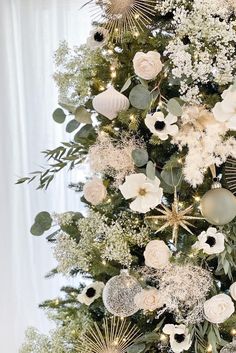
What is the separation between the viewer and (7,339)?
7.61ft

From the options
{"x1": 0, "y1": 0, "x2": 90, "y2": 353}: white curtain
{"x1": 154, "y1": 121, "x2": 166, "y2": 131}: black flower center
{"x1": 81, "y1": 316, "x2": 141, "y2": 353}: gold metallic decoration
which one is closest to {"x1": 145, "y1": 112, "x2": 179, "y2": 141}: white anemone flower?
{"x1": 154, "y1": 121, "x2": 166, "y2": 131}: black flower center

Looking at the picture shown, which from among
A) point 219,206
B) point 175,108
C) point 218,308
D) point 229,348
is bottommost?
point 229,348

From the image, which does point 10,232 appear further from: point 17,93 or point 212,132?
point 212,132

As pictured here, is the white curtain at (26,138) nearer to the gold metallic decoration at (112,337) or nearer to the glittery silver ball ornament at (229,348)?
the gold metallic decoration at (112,337)

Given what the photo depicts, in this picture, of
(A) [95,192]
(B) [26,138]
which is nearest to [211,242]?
(A) [95,192]

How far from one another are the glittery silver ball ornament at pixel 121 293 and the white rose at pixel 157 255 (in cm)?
10

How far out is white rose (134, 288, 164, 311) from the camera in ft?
4.49

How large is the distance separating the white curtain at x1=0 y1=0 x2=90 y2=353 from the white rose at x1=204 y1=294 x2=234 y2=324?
3.68 feet

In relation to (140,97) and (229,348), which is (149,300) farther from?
(140,97)

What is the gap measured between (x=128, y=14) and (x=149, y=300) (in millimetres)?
709

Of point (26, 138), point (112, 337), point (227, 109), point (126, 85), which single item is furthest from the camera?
point (26, 138)

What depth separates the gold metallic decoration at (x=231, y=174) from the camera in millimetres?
1362

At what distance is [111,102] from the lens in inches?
53.9

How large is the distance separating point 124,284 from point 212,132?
44cm
